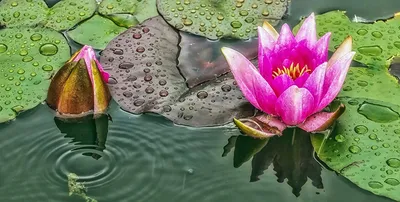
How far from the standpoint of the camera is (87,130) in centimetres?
290

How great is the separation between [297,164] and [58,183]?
100cm

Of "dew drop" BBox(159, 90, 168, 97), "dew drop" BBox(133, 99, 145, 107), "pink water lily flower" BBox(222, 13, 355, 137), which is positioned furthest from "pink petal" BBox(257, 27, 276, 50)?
"dew drop" BBox(133, 99, 145, 107)

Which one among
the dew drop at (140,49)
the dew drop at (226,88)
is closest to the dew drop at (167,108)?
the dew drop at (226,88)

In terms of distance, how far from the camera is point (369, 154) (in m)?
2.61

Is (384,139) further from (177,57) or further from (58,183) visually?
(58,183)

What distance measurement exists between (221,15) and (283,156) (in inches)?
35.1

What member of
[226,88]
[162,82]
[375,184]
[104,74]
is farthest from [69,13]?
[375,184]

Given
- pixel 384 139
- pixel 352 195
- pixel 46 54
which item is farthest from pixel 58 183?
pixel 384 139

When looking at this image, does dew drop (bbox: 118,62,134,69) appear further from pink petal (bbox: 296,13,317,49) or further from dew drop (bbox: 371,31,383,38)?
dew drop (bbox: 371,31,383,38)

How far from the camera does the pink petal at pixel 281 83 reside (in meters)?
2.60

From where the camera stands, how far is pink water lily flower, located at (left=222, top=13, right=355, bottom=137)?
2643mm

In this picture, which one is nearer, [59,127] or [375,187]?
[375,187]

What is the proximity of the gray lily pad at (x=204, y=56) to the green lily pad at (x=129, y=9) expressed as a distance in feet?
0.82

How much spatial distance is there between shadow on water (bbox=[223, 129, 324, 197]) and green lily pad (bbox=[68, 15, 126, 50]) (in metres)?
0.88
